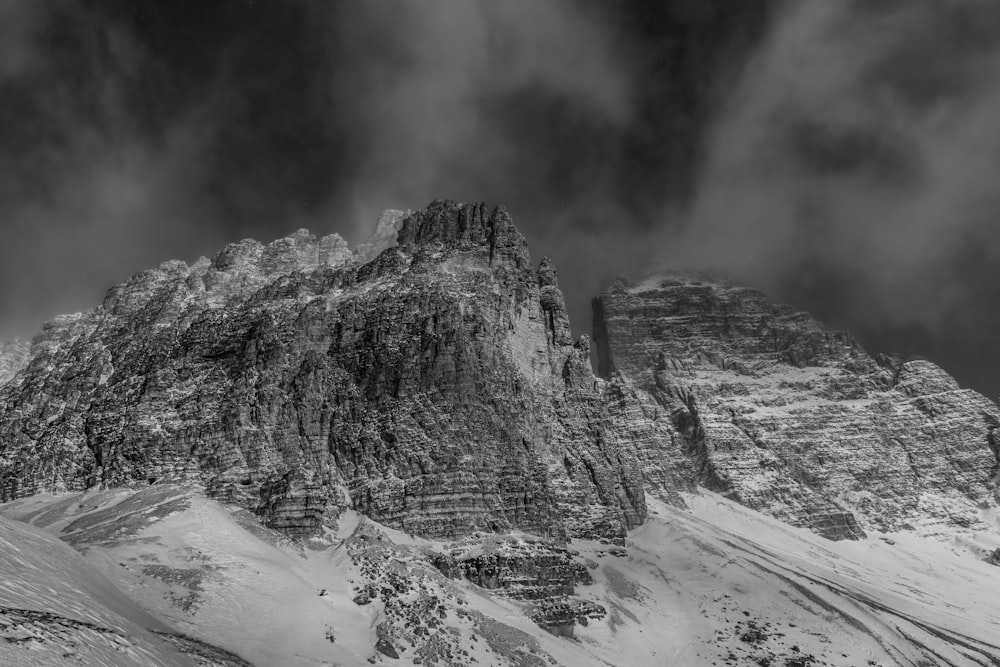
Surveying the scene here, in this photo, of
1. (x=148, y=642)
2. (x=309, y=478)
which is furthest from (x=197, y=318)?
(x=148, y=642)

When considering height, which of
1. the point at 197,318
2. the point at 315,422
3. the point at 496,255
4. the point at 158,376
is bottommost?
the point at 315,422

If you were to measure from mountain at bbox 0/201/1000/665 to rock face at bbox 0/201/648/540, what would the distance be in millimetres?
383

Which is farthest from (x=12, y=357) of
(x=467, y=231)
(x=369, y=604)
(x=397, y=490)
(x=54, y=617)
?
(x=54, y=617)

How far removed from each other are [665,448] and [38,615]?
17994 centimetres

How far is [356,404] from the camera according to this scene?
96125 millimetres

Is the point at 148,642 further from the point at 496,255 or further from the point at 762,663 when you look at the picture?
the point at 496,255

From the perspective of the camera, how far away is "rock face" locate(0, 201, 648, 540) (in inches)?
3413

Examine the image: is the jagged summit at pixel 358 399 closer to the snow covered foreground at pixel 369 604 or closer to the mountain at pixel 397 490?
the mountain at pixel 397 490

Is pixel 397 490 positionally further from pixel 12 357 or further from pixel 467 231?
pixel 12 357

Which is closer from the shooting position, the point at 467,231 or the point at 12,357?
the point at 467,231

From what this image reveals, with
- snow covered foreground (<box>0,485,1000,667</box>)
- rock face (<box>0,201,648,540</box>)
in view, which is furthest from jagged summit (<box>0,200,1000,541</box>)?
snow covered foreground (<box>0,485,1000,667</box>)

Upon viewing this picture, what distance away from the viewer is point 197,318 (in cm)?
11194

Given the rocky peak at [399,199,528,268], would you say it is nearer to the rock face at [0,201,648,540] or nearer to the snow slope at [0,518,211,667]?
the rock face at [0,201,648,540]

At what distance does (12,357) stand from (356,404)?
406ft
